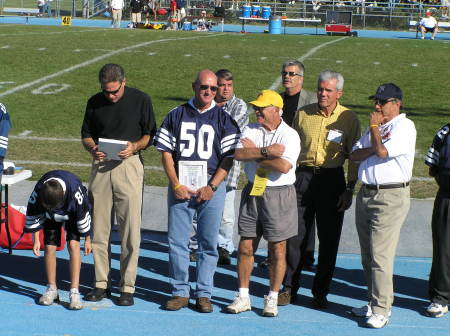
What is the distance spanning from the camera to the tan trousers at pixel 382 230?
735 cm

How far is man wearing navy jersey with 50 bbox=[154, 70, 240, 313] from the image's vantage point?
299 inches

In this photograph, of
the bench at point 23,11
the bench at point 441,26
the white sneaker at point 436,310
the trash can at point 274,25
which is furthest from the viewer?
the bench at point 23,11

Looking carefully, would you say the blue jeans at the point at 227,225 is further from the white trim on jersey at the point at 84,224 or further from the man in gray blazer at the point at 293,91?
the white trim on jersey at the point at 84,224

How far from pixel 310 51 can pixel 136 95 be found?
18807mm

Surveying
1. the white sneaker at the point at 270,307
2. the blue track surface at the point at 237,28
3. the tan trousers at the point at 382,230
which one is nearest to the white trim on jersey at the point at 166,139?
the white sneaker at the point at 270,307

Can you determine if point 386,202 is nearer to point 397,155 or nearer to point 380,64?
point 397,155

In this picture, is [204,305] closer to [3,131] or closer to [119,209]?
[119,209]

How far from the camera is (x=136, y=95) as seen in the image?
782 cm

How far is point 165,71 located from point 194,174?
1459 centimetres

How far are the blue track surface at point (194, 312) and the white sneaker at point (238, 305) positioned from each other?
45mm

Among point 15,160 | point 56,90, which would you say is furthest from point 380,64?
point 15,160

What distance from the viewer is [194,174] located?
7.62 meters

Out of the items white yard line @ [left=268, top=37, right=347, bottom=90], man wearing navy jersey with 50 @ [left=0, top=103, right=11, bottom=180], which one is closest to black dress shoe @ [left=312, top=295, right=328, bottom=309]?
man wearing navy jersey with 50 @ [left=0, top=103, right=11, bottom=180]

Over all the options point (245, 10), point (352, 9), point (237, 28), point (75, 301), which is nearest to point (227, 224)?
point (75, 301)
